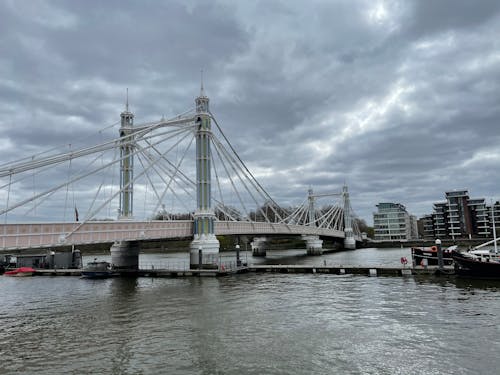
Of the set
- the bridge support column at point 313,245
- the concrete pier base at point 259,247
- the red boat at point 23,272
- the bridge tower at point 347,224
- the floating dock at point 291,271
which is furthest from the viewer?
the bridge tower at point 347,224

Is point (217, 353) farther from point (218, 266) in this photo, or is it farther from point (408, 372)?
point (218, 266)

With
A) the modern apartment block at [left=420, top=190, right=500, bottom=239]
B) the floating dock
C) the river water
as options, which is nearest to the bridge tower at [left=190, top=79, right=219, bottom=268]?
the floating dock

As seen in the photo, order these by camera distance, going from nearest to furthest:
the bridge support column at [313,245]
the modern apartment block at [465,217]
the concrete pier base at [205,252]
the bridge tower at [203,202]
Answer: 1. the concrete pier base at [205,252]
2. the bridge tower at [203,202]
3. the bridge support column at [313,245]
4. the modern apartment block at [465,217]

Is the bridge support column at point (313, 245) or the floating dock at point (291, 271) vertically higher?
the bridge support column at point (313, 245)

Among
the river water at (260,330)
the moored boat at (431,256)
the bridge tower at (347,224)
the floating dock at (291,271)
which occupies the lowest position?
the river water at (260,330)

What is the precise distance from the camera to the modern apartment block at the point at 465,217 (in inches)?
5192

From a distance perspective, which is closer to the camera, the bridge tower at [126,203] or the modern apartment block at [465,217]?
the bridge tower at [126,203]

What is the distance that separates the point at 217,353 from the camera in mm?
17016

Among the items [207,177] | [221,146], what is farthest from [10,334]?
[221,146]

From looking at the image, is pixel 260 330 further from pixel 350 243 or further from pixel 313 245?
pixel 350 243

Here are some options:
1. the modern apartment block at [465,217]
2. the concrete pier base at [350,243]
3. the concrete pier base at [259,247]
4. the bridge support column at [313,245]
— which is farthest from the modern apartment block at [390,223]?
the concrete pier base at [259,247]

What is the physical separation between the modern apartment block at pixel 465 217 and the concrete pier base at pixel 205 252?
106 m

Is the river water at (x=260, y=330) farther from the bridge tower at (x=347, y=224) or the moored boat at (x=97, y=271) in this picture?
the bridge tower at (x=347, y=224)

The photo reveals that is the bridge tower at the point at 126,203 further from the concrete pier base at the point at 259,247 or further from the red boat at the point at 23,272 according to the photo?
the concrete pier base at the point at 259,247
